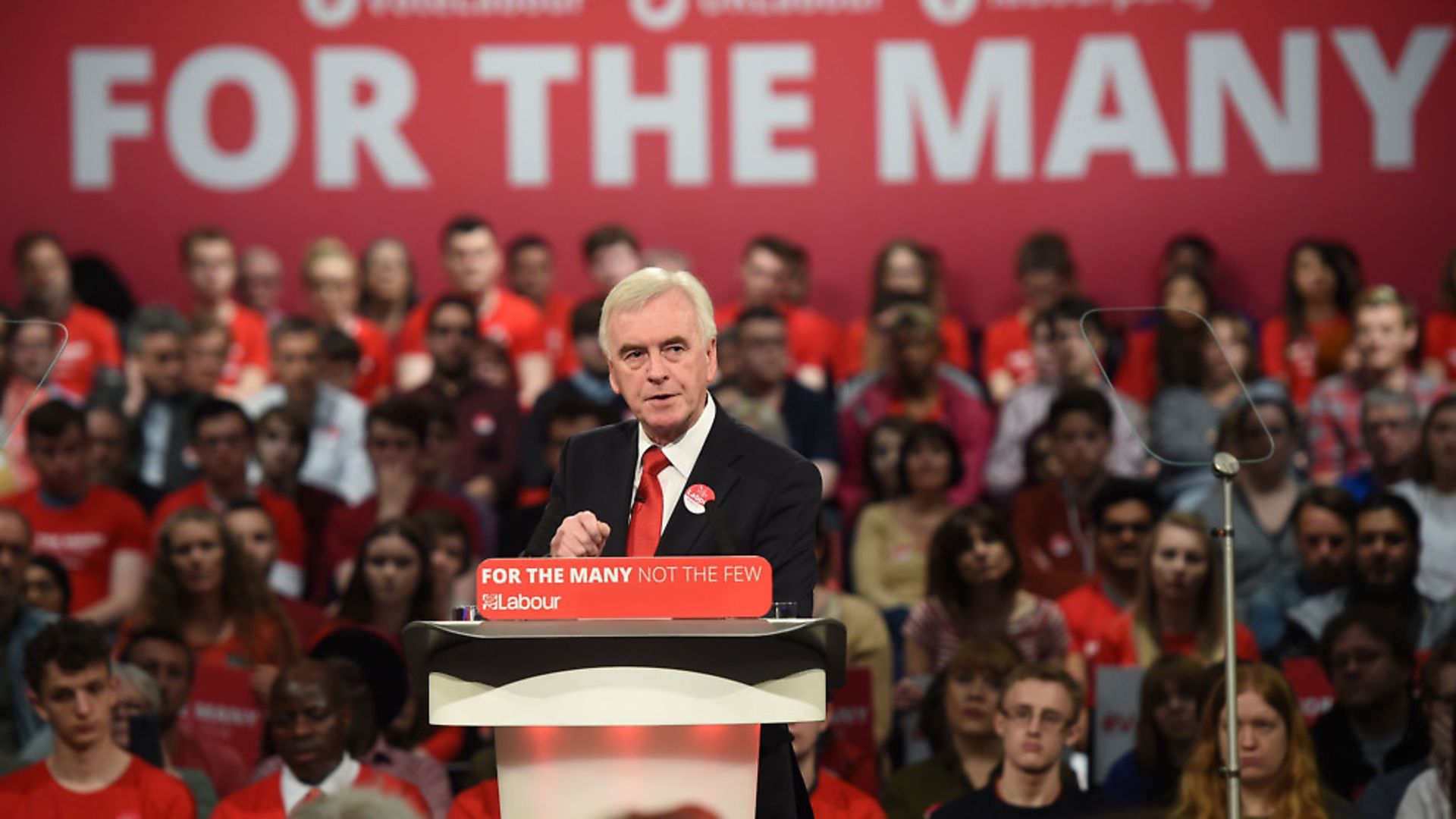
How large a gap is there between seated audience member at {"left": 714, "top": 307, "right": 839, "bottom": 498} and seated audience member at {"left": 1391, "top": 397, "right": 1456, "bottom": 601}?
1.86 metres

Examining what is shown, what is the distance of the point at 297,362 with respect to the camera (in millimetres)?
7109

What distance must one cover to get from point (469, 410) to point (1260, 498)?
8.89 ft

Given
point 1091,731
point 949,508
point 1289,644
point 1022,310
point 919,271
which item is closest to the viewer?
point 1091,731

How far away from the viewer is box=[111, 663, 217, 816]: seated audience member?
4.78 m

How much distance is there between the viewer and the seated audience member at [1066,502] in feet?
20.3

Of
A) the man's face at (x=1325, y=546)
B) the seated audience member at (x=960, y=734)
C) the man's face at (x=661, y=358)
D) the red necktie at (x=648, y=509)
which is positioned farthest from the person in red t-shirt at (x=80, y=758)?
the man's face at (x=1325, y=546)

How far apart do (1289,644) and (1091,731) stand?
784mm

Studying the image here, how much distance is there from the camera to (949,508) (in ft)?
20.6

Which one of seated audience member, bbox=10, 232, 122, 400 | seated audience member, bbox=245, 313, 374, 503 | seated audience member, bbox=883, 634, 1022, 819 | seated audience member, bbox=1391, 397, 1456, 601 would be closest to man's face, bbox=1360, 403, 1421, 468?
seated audience member, bbox=1391, 397, 1456, 601

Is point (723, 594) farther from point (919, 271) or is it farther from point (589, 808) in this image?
point (919, 271)

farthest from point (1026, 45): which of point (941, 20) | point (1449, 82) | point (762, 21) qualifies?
point (1449, 82)

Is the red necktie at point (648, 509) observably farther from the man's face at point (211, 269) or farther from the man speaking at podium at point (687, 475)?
the man's face at point (211, 269)

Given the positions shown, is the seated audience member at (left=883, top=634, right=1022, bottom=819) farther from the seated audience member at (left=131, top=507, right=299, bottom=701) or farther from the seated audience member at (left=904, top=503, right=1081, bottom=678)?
the seated audience member at (left=131, top=507, right=299, bottom=701)

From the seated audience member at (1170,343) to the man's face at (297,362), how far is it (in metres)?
3.03
